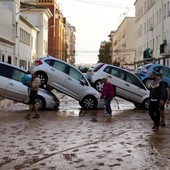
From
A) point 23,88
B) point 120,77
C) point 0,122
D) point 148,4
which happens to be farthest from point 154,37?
point 0,122

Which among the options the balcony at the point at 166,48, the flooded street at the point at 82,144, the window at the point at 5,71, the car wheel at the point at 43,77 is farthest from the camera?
the balcony at the point at 166,48

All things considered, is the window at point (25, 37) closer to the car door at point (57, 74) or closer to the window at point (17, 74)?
the car door at point (57, 74)

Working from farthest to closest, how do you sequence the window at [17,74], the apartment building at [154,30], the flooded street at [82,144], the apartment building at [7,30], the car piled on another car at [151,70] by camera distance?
the apartment building at [154,30] → the apartment building at [7,30] → the car piled on another car at [151,70] → the window at [17,74] → the flooded street at [82,144]

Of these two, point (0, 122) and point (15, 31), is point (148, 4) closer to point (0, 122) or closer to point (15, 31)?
point (15, 31)

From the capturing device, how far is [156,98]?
1364 cm

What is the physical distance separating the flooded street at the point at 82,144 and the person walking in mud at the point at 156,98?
0.44 m

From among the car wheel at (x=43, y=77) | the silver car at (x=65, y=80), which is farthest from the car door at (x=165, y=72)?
the car wheel at (x=43, y=77)

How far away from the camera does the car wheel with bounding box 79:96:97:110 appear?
21.0m

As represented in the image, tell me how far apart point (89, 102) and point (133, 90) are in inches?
93.5

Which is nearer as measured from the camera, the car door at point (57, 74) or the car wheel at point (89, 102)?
the car door at point (57, 74)

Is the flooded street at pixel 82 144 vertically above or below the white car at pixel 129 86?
below

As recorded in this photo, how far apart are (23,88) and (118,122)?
512cm

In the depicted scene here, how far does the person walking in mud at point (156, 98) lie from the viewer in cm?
1366

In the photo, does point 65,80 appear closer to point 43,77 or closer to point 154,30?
point 43,77
